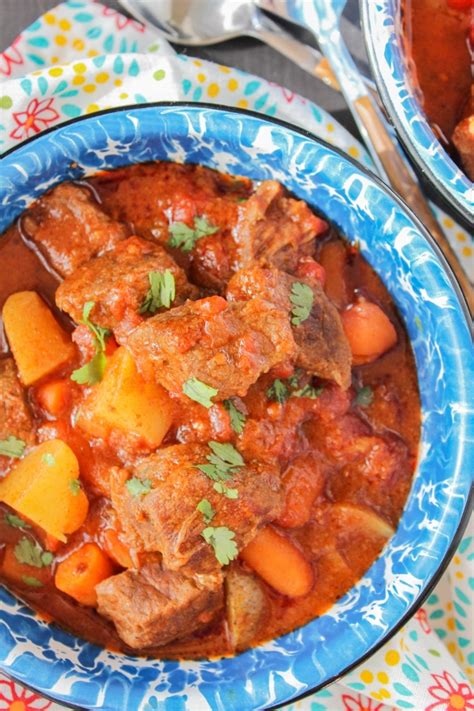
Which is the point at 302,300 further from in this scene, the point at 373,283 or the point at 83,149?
the point at 83,149

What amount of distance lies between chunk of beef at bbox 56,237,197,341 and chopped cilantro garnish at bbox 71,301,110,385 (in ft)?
0.09

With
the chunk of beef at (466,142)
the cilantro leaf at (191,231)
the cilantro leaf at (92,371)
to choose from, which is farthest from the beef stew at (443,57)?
the cilantro leaf at (92,371)

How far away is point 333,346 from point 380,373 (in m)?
0.39

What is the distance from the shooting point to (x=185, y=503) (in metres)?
3.04

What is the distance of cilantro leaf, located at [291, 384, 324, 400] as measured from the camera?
130 inches

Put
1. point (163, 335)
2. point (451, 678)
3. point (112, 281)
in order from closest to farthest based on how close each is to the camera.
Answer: point (163, 335) < point (112, 281) < point (451, 678)

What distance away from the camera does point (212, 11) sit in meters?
3.87

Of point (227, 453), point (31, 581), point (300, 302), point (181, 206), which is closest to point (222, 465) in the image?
point (227, 453)

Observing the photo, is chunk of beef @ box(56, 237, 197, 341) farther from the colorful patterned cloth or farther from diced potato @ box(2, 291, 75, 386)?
the colorful patterned cloth

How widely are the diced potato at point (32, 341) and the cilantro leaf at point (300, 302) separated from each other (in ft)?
2.95

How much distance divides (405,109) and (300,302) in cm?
83

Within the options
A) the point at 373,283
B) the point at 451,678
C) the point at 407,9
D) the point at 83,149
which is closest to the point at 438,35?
the point at 407,9

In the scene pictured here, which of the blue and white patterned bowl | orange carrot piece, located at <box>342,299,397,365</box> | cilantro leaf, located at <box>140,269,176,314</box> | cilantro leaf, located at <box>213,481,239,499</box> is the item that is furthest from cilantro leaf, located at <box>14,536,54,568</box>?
the blue and white patterned bowl

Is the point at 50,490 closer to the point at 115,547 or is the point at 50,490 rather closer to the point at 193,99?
the point at 115,547
